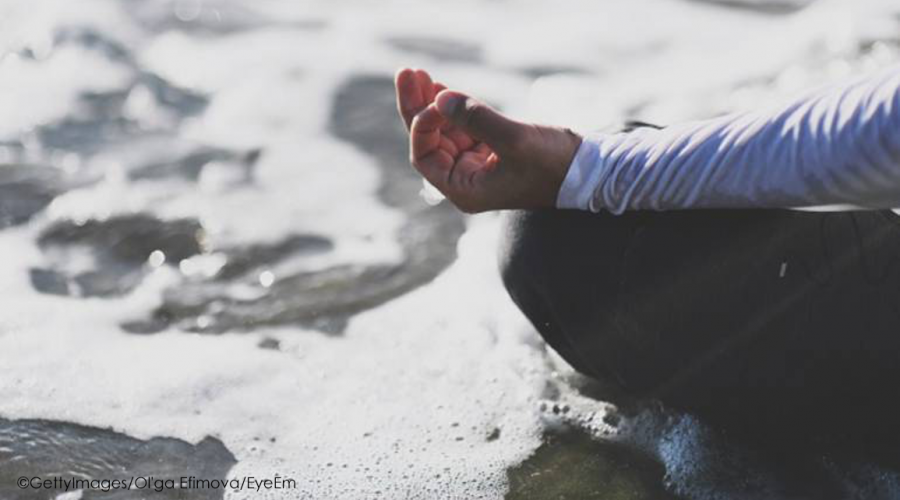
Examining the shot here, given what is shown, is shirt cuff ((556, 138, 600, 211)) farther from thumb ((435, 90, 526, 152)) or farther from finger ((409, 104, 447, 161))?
finger ((409, 104, 447, 161))

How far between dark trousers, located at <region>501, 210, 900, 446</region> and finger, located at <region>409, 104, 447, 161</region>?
0.20 m

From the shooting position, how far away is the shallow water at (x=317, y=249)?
216 cm

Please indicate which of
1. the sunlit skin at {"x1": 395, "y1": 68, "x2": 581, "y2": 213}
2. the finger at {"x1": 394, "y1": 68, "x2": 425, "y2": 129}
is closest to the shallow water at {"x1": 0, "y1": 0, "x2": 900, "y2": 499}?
the sunlit skin at {"x1": 395, "y1": 68, "x2": 581, "y2": 213}

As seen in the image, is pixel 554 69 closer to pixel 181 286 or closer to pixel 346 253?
pixel 346 253

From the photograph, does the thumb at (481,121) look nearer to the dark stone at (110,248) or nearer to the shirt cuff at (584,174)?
the shirt cuff at (584,174)

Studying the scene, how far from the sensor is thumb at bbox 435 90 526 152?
1830 millimetres

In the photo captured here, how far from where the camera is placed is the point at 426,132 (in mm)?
1956

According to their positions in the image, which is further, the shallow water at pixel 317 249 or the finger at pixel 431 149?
the shallow water at pixel 317 249

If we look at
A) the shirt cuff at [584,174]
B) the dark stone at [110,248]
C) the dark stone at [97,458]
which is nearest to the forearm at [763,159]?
the shirt cuff at [584,174]

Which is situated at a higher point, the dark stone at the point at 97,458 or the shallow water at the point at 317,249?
the dark stone at the point at 97,458

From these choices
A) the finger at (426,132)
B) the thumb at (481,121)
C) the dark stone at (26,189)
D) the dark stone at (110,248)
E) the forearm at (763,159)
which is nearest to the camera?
the forearm at (763,159)

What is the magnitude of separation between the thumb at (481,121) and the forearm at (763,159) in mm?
123

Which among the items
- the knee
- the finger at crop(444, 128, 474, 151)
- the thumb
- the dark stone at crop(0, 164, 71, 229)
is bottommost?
the dark stone at crop(0, 164, 71, 229)

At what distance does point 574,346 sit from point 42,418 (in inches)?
39.9
